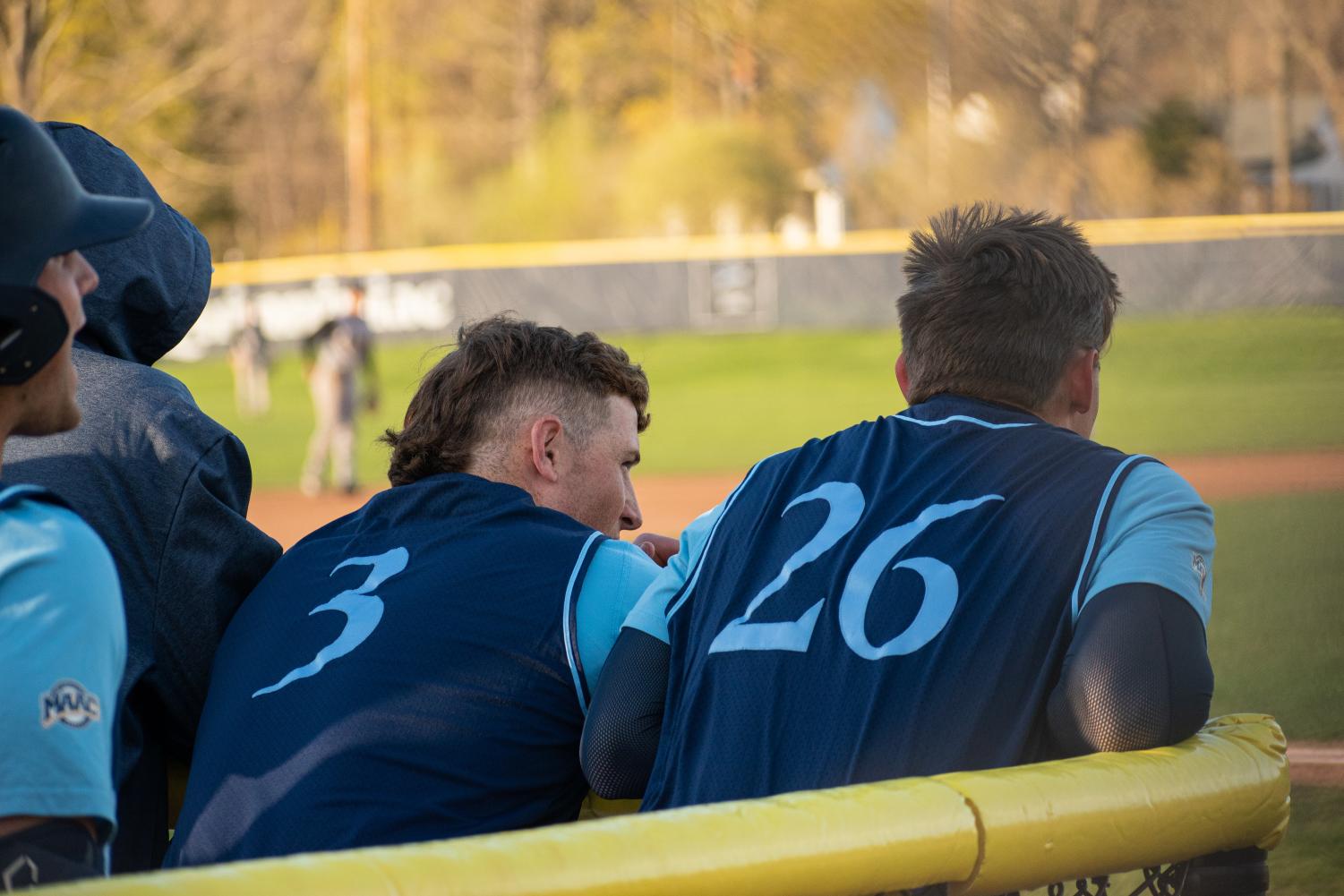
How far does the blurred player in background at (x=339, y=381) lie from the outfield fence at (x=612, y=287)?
7.36m

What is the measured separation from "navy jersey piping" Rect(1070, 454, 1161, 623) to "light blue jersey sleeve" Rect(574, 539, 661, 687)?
0.63 m

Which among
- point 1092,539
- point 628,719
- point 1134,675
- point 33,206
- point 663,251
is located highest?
point 663,251

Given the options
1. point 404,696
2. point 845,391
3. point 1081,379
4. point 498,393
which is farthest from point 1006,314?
point 845,391

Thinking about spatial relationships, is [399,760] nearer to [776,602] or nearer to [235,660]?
[235,660]

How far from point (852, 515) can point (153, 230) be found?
1.28 m

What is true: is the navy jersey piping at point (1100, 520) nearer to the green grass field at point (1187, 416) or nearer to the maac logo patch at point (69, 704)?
the maac logo patch at point (69, 704)

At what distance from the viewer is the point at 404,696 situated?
192 cm

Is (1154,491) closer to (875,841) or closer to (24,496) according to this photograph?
(875,841)

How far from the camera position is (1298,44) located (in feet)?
64.6

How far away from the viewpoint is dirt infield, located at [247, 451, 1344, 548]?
483 inches

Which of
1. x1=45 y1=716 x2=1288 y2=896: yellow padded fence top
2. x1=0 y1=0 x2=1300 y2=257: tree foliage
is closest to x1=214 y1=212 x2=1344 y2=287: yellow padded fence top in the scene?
x1=0 y1=0 x2=1300 y2=257: tree foliage

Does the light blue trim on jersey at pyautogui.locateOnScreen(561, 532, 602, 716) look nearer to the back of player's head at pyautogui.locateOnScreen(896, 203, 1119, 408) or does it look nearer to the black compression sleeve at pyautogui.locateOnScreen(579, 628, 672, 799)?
the black compression sleeve at pyautogui.locateOnScreen(579, 628, 672, 799)

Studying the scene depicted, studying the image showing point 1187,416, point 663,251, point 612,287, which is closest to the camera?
point 1187,416

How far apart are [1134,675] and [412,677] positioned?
0.94 m
